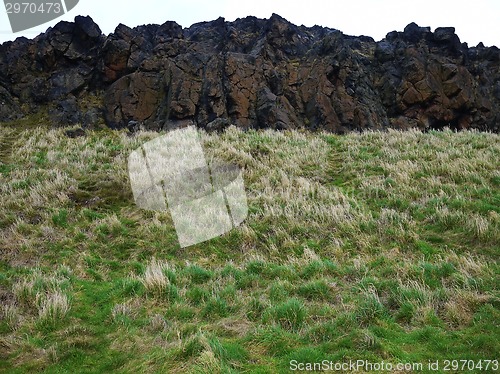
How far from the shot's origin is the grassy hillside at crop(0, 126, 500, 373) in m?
4.87

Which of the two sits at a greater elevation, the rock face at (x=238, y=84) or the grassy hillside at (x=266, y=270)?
the rock face at (x=238, y=84)

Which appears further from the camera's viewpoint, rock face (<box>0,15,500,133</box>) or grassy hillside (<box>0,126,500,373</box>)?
rock face (<box>0,15,500,133</box>)

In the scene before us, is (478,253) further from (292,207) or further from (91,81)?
(91,81)

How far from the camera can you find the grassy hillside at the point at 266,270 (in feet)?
16.0

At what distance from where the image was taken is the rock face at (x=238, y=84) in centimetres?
2298

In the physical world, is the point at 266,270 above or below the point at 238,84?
below

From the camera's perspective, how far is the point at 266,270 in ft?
24.8

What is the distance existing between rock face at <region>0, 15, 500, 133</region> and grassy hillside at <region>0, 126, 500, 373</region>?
864cm

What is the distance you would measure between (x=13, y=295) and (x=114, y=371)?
123 inches

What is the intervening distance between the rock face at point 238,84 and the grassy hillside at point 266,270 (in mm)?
8639

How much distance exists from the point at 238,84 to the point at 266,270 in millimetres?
17822

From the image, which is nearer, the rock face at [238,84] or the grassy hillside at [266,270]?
the grassy hillside at [266,270]

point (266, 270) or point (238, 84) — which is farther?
point (238, 84)

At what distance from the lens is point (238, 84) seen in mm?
23391
